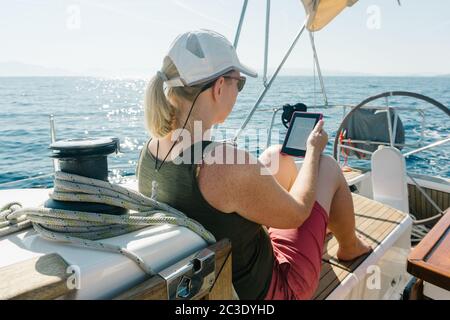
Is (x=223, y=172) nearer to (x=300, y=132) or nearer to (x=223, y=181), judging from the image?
(x=223, y=181)

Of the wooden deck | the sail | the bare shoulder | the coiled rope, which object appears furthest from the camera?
the sail

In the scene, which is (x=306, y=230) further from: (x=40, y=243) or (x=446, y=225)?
(x=40, y=243)

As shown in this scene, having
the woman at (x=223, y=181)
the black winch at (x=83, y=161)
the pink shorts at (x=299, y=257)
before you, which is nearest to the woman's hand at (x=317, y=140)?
the woman at (x=223, y=181)

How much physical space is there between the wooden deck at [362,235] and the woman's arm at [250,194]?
437mm

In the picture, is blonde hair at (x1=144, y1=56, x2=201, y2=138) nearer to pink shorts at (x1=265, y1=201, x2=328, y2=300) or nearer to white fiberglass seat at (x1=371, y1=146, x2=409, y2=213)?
pink shorts at (x1=265, y1=201, x2=328, y2=300)

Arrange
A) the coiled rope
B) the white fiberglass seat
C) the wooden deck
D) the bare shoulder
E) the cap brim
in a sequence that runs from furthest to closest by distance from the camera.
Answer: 1. the white fiberglass seat
2. the wooden deck
3. the cap brim
4. the bare shoulder
5. the coiled rope

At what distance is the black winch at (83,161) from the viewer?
73 centimetres

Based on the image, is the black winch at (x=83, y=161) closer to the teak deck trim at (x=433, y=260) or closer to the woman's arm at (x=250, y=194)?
the woman's arm at (x=250, y=194)

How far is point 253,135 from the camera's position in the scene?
3.19 metres

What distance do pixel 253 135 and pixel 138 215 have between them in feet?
8.11

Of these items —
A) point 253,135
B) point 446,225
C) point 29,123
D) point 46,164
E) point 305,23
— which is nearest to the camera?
point 446,225

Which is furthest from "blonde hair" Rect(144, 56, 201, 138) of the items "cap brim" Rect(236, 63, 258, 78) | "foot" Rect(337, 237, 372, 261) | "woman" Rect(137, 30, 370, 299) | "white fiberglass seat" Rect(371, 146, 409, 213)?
"white fiberglass seat" Rect(371, 146, 409, 213)

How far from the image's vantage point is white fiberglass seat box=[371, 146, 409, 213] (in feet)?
7.20
